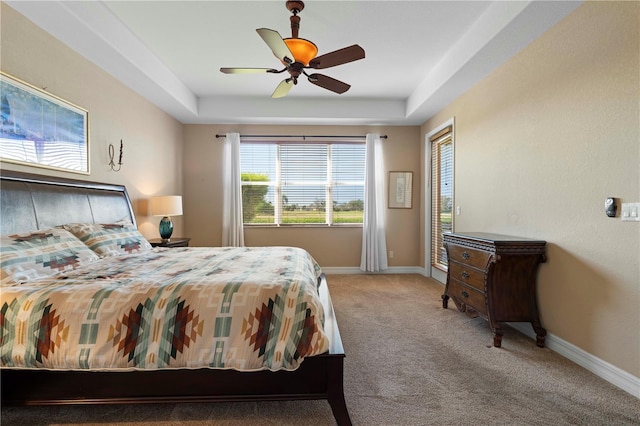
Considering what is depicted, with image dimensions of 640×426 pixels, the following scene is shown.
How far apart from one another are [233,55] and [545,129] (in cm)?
316

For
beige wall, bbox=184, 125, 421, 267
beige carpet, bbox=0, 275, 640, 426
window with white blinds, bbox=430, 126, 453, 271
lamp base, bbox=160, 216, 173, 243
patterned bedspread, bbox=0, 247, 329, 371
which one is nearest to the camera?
patterned bedspread, bbox=0, 247, 329, 371

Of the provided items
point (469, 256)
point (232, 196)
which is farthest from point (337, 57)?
point (232, 196)

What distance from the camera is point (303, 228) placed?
544 centimetres

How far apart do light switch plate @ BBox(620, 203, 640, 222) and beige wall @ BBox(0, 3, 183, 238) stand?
4.20m

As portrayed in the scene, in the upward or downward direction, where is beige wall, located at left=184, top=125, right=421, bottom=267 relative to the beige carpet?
upward

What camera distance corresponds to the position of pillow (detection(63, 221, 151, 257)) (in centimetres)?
258

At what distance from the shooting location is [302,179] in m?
5.47

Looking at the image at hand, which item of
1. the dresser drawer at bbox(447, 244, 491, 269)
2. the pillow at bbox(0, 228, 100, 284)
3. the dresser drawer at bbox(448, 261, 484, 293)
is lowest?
the dresser drawer at bbox(448, 261, 484, 293)

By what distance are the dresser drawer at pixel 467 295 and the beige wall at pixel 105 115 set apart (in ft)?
12.6

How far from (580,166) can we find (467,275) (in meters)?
1.28

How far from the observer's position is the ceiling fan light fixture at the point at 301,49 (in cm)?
238

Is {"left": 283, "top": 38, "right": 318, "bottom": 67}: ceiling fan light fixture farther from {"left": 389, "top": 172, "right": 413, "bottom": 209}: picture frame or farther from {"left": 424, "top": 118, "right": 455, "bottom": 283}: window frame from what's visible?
{"left": 389, "top": 172, "right": 413, "bottom": 209}: picture frame

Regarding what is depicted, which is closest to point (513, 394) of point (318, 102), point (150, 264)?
point (150, 264)

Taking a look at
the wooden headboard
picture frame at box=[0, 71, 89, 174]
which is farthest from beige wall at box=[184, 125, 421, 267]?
picture frame at box=[0, 71, 89, 174]
